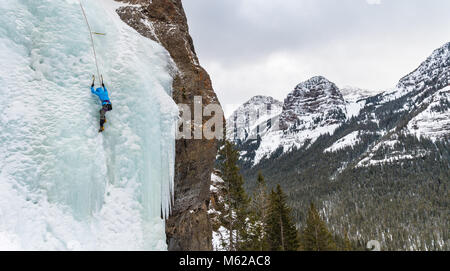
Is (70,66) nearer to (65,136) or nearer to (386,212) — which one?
(65,136)

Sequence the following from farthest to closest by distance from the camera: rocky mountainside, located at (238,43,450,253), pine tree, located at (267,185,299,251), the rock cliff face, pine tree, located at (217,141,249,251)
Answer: rocky mountainside, located at (238,43,450,253) < pine tree, located at (267,185,299,251) < pine tree, located at (217,141,249,251) < the rock cliff face

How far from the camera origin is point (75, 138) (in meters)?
6.95

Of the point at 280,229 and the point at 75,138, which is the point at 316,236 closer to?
the point at 280,229

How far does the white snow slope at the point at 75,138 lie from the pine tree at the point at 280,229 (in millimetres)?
16481

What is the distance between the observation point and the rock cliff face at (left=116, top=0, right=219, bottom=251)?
1080 cm

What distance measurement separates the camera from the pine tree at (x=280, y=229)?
23.3 meters

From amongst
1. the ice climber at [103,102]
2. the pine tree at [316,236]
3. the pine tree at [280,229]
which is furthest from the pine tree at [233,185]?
the ice climber at [103,102]

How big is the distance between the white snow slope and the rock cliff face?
1.41 m

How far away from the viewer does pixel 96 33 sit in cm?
865

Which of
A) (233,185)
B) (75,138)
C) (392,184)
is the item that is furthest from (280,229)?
(392,184)

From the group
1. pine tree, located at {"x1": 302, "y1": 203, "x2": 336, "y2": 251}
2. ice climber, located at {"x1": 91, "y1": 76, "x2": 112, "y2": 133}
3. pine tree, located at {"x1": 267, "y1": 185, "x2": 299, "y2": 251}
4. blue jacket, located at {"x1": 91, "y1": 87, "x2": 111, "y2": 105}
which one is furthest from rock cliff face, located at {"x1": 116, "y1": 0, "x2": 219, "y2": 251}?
pine tree, located at {"x1": 302, "y1": 203, "x2": 336, "y2": 251}

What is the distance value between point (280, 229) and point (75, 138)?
2029 cm

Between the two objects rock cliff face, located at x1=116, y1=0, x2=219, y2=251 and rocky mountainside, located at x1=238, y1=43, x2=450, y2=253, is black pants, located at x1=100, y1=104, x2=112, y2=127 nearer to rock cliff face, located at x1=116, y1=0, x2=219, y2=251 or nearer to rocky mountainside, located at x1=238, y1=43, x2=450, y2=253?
rock cliff face, located at x1=116, y1=0, x2=219, y2=251
